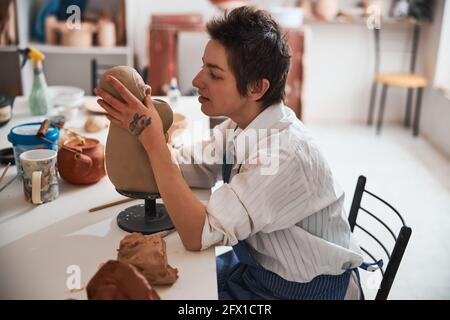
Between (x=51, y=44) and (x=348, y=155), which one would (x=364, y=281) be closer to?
(x=348, y=155)

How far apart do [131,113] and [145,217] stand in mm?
261

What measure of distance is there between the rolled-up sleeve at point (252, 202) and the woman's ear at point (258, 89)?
0.17m

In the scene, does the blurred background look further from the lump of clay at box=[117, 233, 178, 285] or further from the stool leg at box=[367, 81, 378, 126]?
the lump of clay at box=[117, 233, 178, 285]

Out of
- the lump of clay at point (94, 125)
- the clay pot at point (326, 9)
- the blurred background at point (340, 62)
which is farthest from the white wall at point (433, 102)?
the lump of clay at point (94, 125)

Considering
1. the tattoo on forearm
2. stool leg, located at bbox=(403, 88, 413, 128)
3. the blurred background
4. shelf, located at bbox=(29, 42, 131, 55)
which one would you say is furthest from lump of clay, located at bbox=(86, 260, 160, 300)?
stool leg, located at bbox=(403, 88, 413, 128)

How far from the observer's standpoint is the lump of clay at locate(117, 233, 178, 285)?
943 mm

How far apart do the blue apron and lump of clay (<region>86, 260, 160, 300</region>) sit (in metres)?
0.39

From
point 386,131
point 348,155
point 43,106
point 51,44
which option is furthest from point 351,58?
point 43,106

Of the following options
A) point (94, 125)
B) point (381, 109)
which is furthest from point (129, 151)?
point (381, 109)

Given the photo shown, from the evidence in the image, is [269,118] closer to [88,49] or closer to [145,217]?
[145,217]

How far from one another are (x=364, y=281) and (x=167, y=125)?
4.38ft

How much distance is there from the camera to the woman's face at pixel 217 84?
1.13m

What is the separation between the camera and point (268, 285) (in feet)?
3.91
